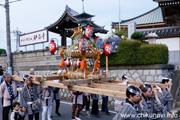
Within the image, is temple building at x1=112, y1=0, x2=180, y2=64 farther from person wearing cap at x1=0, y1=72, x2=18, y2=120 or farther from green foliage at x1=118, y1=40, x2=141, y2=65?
person wearing cap at x1=0, y1=72, x2=18, y2=120

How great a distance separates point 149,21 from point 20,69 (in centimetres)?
1245

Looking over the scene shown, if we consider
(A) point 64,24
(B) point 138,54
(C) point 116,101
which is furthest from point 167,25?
(C) point 116,101

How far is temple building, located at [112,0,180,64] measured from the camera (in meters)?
8.94

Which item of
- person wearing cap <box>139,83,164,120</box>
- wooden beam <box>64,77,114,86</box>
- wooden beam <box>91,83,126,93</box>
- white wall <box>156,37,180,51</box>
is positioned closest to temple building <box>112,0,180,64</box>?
white wall <box>156,37,180,51</box>

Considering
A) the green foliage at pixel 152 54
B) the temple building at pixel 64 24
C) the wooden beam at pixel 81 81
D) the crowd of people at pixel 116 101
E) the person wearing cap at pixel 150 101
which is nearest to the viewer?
the crowd of people at pixel 116 101

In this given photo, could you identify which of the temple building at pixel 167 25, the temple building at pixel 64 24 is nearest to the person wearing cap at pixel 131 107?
the temple building at pixel 167 25

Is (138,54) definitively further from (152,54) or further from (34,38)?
(34,38)

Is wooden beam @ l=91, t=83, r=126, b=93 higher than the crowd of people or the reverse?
higher

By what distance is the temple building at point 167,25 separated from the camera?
8941mm

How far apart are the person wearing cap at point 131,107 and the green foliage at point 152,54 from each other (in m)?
5.62

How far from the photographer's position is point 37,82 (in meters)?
5.15

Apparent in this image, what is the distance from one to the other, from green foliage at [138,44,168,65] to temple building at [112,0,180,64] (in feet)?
6.60

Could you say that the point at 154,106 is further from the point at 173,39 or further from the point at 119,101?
the point at 173,39

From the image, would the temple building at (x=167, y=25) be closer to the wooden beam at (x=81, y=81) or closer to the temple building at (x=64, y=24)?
the temple building at (x=64, y=24)
